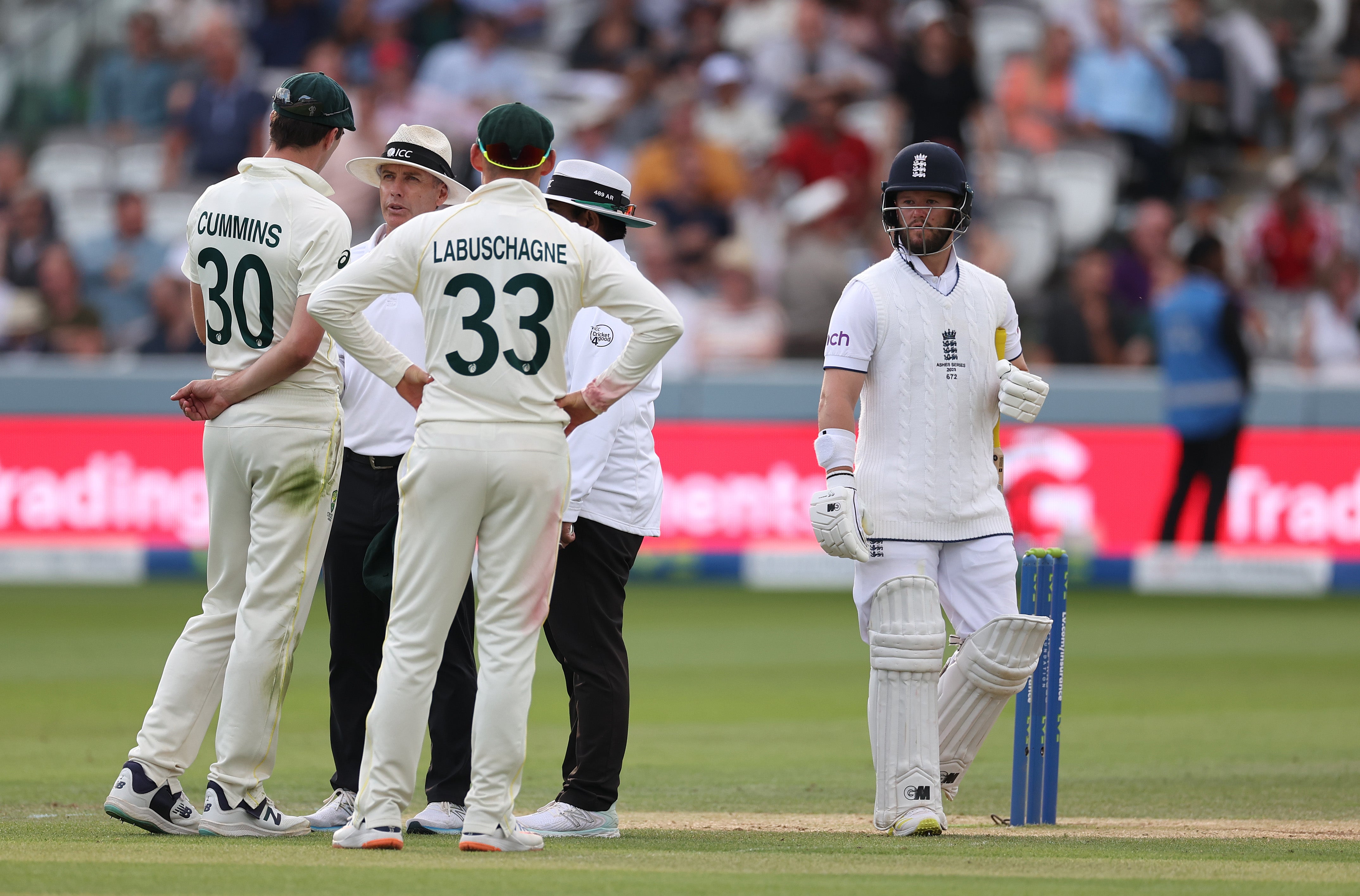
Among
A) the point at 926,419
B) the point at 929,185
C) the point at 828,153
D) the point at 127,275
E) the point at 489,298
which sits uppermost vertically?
the point at 828,153

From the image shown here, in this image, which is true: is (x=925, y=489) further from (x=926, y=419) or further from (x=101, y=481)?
(x=101, y=481)

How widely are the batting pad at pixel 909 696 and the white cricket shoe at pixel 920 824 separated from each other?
0.7 inches

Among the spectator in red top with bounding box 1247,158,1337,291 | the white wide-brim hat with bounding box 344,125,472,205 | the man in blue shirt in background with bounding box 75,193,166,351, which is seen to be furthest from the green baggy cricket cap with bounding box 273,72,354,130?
the spectator in red top with bounding box 1247,158,1337,291

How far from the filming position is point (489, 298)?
219 inches

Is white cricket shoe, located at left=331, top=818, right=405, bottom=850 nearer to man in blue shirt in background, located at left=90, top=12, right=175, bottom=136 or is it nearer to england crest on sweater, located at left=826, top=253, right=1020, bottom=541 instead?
england crest on sweater, located at left=826, top=253, right=1020, bottom=541

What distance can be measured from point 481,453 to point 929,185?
203 centimetres

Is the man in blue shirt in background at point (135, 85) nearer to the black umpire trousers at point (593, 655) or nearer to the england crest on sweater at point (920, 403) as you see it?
the black umpire trousers at point (593, 655)

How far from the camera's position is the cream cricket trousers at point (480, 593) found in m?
5.55

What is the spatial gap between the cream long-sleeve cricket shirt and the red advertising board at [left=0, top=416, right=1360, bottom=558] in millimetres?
9532

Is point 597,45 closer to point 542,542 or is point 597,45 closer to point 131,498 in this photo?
point 131,498

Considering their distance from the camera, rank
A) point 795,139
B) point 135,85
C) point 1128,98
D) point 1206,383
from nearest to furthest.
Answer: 1. point 1206,383
2. point 795,139
3. point 1128,98
4. point 135,85

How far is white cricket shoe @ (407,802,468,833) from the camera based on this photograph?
250 inches

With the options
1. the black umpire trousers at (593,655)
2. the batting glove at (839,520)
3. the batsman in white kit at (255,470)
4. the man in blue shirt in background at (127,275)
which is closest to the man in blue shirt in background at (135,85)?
the man in blue shirt in background at (127,275)

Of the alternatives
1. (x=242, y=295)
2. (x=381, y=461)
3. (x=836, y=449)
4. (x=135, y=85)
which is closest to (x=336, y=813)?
(x=381, y=461)
